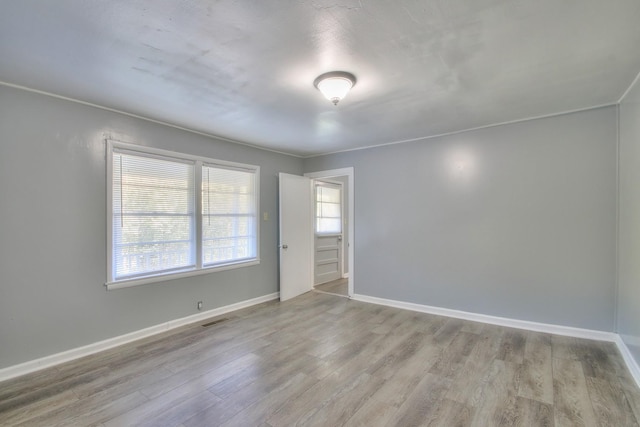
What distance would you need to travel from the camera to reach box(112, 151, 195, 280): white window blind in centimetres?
326

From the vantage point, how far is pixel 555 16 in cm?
174

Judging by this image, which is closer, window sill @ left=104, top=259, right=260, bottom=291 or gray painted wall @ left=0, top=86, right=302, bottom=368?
gray painted wall @ left=0, top=86, right=302, bottom=368

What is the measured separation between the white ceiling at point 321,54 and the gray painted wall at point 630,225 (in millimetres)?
300

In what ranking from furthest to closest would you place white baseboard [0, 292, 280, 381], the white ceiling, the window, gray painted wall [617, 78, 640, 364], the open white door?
the window
the open white door
white baseboard [0, 292, 280, 381]
gray painted wall [617, 78, 640, 364]
the white ceiling

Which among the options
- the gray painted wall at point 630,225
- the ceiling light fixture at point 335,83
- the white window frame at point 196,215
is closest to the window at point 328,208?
the white window frame at point 196,215

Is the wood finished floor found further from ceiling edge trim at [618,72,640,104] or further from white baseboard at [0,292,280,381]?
ceiling edge trim at [618,72,640,104]

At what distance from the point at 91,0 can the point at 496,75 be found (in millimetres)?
2813

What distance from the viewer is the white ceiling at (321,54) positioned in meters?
1.68

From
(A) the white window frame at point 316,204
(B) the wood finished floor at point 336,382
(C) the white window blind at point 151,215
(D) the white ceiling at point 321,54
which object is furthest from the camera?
(A) the white window frame at point 316,204

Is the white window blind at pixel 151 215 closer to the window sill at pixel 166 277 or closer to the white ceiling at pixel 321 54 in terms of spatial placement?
the window sill at pixel 166 277

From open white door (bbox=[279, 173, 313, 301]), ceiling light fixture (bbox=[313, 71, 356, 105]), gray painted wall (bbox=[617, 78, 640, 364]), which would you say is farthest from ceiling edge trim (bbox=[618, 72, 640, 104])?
open white door (bbox=[279, 173, 313, 301])

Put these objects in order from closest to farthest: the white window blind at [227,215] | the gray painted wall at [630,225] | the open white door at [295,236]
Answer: the gray painted wall at [630,225], the white window blind at [227,215], the open white door at [295,236]

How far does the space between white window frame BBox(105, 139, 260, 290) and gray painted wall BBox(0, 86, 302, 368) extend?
2.5 inches

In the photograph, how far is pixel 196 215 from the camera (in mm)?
3959
